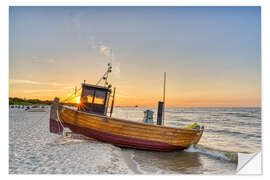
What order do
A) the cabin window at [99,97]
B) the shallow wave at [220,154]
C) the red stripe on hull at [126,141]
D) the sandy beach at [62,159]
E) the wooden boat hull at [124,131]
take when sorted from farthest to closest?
the cabin window at [99,97]
the shallow wave at [220,154]
the red stripe on hull at [126,141]
the wooden boat hull at [124,131]
the sandy beach at [62,159]

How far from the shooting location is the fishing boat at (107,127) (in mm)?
5719

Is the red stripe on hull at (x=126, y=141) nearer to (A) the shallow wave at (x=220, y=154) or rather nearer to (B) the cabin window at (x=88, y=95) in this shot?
(B) the cabin window at (x=88, y=95)

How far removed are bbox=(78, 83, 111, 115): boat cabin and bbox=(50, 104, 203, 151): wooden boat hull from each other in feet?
1.08

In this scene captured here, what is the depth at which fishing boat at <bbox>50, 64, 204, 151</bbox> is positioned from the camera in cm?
572

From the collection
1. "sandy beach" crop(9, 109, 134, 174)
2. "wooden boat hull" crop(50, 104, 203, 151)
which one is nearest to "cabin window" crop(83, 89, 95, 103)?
"wooden boat hull" crop(50, 104, 203, 151)

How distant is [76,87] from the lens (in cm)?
603

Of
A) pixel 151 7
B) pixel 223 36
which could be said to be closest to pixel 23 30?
pixel 151 7

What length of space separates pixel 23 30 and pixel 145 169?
15.9 ft

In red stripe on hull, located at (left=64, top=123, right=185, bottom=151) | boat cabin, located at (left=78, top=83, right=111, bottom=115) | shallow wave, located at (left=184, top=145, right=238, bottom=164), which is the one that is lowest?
shallow wave, located at (left=184, top=145, right=238, bottom=164)

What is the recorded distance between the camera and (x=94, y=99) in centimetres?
622


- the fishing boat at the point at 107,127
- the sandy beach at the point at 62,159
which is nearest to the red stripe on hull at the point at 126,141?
the fishing boat at the point at 107,127

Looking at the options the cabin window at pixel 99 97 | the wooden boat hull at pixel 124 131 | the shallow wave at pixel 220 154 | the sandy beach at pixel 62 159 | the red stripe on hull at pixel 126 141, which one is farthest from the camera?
the cabin window at pixel 99 97

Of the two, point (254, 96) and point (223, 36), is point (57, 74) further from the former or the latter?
point (254, 96)

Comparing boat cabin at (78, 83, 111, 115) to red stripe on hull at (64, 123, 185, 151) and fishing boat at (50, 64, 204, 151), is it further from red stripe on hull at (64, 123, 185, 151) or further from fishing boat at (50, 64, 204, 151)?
red stripe on hull at (64, 123, 185, 151)
